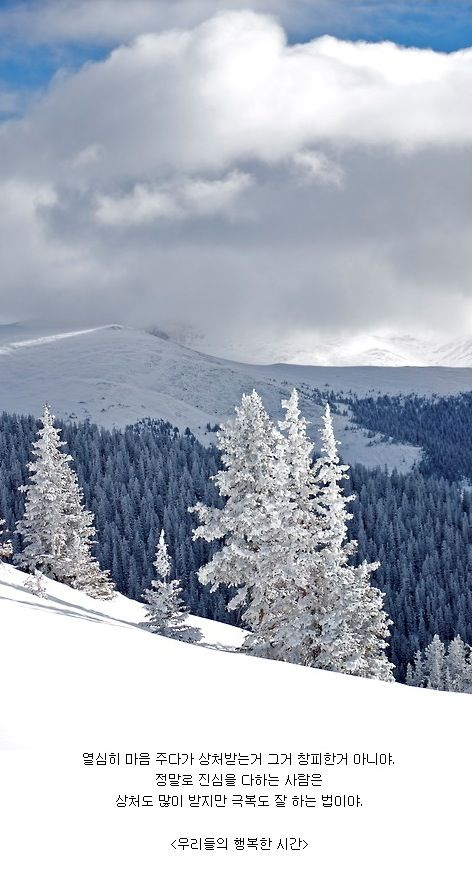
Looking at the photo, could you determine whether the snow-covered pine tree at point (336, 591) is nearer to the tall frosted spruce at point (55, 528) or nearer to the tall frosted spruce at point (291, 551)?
the tall frosted spruce at point (291, 551)

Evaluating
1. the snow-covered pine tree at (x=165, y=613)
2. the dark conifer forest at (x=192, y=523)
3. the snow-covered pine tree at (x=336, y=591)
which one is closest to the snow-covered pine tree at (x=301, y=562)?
the snow-covered pine tree at (x=336, y=591)

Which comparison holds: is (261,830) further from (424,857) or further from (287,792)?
(424,857)

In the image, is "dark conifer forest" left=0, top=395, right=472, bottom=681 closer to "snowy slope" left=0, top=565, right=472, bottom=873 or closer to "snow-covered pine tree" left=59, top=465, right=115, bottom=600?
"snow-covered pine tree" left=59, top=465, right=115, bottom=600

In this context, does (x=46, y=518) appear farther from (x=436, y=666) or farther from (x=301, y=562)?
(x=436, y=666)

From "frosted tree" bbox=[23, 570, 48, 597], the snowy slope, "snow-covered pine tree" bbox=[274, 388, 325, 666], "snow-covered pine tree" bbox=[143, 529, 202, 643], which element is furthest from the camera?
"snow-covered pine tree" bbox=[143, 529, 202, 643]

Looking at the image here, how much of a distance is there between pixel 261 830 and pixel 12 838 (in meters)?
2.41

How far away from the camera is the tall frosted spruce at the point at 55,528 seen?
43.4m

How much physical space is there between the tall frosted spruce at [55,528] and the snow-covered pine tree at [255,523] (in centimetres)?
1618

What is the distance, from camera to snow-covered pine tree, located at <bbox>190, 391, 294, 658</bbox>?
2611 cm

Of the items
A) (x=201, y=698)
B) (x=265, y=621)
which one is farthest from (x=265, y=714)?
(x=265, y=621)

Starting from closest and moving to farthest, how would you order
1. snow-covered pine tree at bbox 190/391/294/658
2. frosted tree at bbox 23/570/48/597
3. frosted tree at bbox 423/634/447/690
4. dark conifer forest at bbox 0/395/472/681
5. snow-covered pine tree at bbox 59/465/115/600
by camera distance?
snow-covered pine tree at bbox 190/391/294/658 < frosted tree at bbox 23/570/48/597 < snow-covered pine tree at bbox 59/465/115/600 < frosted tree at bbox 423/634/447/690 < dark conifer forest at bbox 0/395/472/681

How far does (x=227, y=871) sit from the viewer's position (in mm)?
6977

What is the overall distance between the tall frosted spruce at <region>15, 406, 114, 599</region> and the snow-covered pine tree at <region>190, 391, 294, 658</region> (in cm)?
1618

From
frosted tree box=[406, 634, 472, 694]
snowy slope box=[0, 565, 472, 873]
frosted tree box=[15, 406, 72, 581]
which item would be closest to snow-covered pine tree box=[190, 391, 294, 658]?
snowy slope box=[0, 565, 472, 873]
